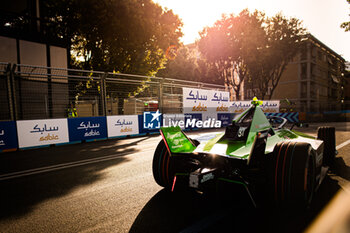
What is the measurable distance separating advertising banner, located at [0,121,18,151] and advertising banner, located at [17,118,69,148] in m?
0.14

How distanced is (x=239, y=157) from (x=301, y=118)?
2183 centimetres

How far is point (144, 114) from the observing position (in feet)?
37.8

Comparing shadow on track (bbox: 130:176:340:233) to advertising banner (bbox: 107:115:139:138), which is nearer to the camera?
shadow on track (bbox: 130:176:340:233)

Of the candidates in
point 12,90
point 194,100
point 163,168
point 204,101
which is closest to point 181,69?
point 204,101

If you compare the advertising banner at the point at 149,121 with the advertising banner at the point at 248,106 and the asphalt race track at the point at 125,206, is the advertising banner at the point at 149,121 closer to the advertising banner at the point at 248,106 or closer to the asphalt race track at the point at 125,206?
the asphalt race track at the point at 125,206

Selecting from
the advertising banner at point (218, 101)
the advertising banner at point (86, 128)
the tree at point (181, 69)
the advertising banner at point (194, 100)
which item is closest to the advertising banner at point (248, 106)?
the advertising banner at point (218, 101)

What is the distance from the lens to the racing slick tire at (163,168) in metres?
3.18

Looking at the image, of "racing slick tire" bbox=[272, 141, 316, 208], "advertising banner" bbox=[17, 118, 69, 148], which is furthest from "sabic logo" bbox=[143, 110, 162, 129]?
"racing slick tire" bbox=[272, 141, 316, 208]

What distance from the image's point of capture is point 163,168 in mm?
3203

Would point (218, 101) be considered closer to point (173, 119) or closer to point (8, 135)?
point (173, 119)

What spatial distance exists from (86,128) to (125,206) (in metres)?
7.16

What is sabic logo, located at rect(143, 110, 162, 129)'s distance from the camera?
38.0 ft

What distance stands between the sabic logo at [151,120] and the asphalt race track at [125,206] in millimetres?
7000

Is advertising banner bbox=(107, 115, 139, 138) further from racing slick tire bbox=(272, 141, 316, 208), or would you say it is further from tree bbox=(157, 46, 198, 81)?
tree bbox=(157, 46, 198, 81)
